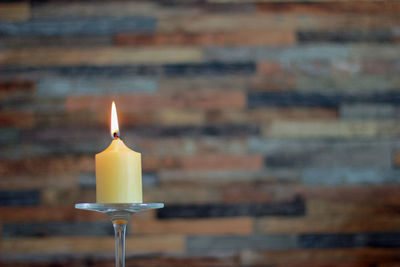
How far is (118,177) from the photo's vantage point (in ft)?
1.90

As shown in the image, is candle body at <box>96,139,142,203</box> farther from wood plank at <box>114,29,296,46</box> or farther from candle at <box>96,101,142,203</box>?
wood plank at <box>114,29,296,46</box>

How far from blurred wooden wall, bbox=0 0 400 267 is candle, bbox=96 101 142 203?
96 cm

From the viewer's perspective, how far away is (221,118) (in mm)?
1574

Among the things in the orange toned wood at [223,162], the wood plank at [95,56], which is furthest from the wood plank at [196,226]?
the wood plank at [95,56]

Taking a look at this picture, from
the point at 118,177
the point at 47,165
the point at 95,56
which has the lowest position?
the point at 118,177

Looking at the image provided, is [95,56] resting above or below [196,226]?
above

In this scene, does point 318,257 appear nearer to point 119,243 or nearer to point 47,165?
point 47,165

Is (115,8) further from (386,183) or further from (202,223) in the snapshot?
(386,183)

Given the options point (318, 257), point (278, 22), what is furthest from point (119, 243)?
point (278, 22)

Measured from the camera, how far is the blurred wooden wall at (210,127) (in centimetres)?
153

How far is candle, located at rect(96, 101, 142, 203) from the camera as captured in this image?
576 mm

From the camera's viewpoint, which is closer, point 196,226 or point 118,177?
point 118,177

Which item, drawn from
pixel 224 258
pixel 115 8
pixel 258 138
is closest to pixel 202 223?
pixel 224 258

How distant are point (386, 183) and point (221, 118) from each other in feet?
1.93
